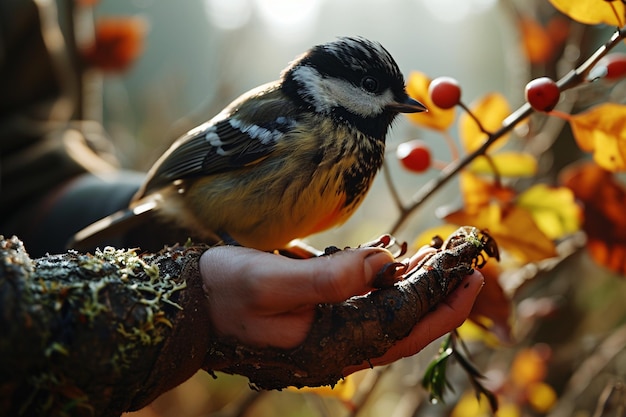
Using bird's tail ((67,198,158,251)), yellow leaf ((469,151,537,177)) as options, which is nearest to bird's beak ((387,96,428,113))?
yellow leaf ((469,151,537,177))

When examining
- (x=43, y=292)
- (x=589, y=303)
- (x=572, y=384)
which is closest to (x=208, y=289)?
(x=43, y=292)

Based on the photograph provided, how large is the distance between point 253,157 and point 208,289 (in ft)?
1.12

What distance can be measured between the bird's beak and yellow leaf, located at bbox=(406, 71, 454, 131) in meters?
0.02

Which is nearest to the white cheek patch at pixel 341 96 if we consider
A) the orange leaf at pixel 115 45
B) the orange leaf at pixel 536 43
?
the orange leaf at pixel 536 43

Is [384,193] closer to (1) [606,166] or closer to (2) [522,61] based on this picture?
(2) [522,61]

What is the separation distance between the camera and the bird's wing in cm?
95

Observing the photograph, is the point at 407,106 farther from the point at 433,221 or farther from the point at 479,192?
the point at 433,221

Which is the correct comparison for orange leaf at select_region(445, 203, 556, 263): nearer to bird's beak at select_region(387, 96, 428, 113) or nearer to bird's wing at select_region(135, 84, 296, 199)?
bird's beak at select_region(387, 96, 428, 113)

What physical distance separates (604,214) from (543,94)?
31cm

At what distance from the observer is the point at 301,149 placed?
2.94 ft

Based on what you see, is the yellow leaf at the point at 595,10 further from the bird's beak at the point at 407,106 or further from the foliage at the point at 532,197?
the bird's beak at the point at 407,106

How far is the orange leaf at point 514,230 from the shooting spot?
81 cm

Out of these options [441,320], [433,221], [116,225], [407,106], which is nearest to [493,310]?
[441,320]

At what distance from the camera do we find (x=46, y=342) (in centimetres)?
53
